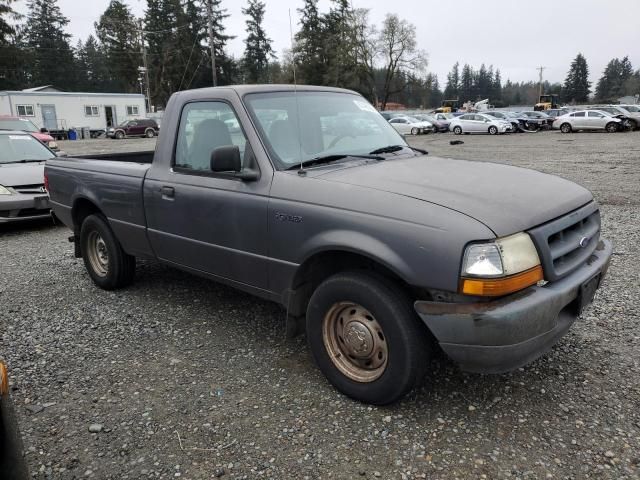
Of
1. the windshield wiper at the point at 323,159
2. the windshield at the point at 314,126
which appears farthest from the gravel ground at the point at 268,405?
the windshield at the point at 314,126

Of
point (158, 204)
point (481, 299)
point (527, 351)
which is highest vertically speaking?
point (158, 204)

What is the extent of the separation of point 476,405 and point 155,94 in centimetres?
7072

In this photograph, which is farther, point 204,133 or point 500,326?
point 204,133

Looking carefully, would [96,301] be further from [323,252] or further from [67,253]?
[323,252]

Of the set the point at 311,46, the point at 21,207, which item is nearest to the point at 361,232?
the point at 21,207

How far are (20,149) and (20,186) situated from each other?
1448 millimetres

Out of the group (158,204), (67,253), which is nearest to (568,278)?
(158,204)

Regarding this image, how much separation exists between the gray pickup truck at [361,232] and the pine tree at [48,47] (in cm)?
8269

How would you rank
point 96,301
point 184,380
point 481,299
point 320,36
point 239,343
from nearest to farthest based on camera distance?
point 481,299
point 184,380
point 239,343
point 96,301
point 320,36

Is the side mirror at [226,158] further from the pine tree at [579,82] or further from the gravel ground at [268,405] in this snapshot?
the pine tree at [579,82]

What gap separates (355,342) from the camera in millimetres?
2980

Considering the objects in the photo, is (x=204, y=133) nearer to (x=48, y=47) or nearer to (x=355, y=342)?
(x=355, y=342)

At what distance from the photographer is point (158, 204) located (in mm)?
4098

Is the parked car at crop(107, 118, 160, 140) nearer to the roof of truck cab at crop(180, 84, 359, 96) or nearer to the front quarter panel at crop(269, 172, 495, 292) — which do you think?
the roof of truck cab at crop(180, 84, 359, 96)
